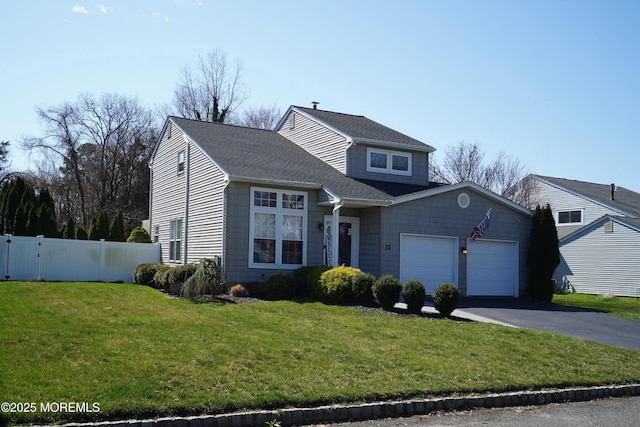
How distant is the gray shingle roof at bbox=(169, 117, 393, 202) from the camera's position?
19453 millimetres

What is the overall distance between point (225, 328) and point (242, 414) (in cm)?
436

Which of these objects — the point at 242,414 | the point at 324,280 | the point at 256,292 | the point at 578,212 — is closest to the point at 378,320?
the point at 324,280

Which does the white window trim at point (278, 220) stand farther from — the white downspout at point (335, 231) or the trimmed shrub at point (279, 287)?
the trimmed shrub at point (279, 287)

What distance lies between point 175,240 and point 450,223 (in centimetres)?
1023

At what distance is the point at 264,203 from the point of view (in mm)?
19328

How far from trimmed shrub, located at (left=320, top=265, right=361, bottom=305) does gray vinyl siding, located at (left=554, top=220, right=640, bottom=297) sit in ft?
62.3

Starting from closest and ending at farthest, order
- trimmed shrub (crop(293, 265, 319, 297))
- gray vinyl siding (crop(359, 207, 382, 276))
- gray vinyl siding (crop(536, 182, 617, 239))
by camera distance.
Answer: trimmed shrub (crop(293, 265, 319, 297))
gray vinyl siding (crop(359, 207, 382, 276))
gray vinyl siding (crop(536, 182, 617, 239))

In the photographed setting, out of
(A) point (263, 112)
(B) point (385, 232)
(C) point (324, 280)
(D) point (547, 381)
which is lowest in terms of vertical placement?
(D) point (547, 381)

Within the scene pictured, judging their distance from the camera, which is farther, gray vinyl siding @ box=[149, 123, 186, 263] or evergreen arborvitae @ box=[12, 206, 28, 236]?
evergreen arborvitae @ box=[12, 206, 28, 236]

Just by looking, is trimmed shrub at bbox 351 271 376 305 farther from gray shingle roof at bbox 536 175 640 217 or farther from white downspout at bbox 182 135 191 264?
gray shingle roof at bbox 536 175 640 217

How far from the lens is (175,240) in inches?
932

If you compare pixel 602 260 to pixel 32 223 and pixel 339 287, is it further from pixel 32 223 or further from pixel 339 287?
pixel 32 223

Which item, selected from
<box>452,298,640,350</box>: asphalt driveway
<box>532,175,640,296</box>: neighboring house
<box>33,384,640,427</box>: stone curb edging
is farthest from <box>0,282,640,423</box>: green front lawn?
<box>532,175,640,296</box>: neighboring house

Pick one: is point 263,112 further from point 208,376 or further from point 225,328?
point 208,376
